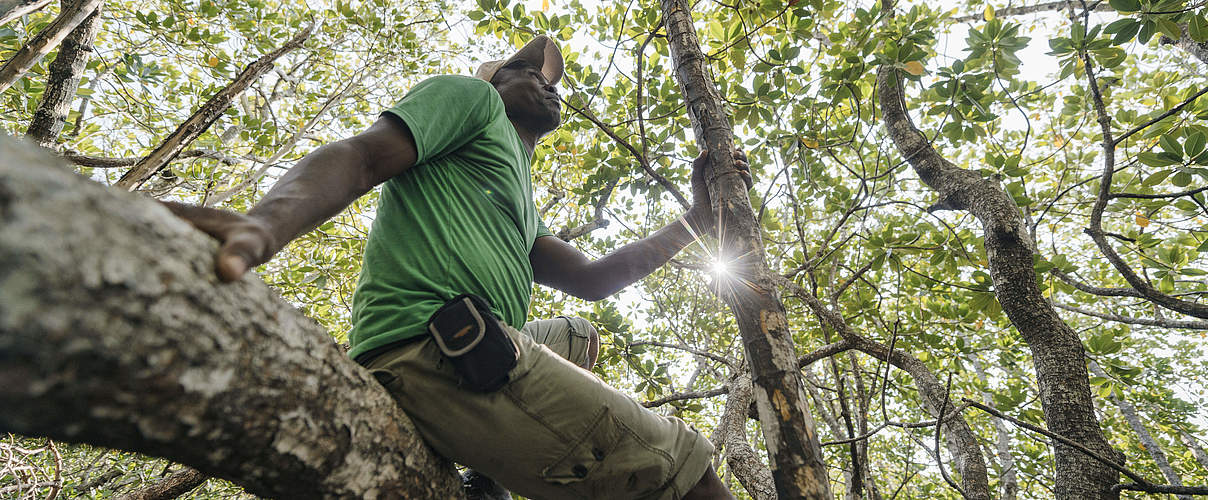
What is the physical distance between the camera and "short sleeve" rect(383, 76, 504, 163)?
4.40 feet

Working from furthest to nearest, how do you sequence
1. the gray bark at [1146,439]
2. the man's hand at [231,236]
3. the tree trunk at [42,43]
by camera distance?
the gray bark at [1146,439]
the tree trunk at [42,43]
the man's hand at [231,236]

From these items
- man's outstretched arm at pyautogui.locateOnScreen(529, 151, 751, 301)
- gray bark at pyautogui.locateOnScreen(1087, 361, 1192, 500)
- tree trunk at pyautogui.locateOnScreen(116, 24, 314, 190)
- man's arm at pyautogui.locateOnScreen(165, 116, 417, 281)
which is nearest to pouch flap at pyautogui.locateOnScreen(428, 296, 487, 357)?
man's arm at pyautogui.locateOnScreen(165, 116, 417, 281)

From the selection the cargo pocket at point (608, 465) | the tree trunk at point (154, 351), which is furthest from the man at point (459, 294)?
the tree trunk at point (154, 351)

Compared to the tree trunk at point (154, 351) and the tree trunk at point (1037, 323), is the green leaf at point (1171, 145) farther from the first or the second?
the tree trunk at point (154, 351)

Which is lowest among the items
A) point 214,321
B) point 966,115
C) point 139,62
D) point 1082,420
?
point 214,321

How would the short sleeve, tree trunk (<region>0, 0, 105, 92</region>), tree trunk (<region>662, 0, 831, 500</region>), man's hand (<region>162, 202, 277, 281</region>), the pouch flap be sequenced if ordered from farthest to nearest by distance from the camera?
tree trunk (<region>0, 0, 105, 92</region>), the short sleeve, tree trunk (<region>662, 0, 831, 500</region>), the pouch flap, man's hand (<region>162, 202, 277, 281</region>)

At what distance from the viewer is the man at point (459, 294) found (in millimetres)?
1166

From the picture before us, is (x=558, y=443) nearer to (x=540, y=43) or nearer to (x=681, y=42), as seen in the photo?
(x=681, y=42)

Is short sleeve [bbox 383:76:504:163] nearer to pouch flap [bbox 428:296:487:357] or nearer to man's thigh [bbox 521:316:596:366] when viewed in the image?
pouch flap [bbox 428:296:487:357]

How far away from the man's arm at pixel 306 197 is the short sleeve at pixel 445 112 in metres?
0.04

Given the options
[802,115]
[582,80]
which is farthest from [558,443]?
[802,115]

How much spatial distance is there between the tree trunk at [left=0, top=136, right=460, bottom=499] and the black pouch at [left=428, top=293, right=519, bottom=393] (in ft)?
0.70

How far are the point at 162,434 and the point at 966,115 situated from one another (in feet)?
12.3

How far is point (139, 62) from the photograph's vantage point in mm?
4895
